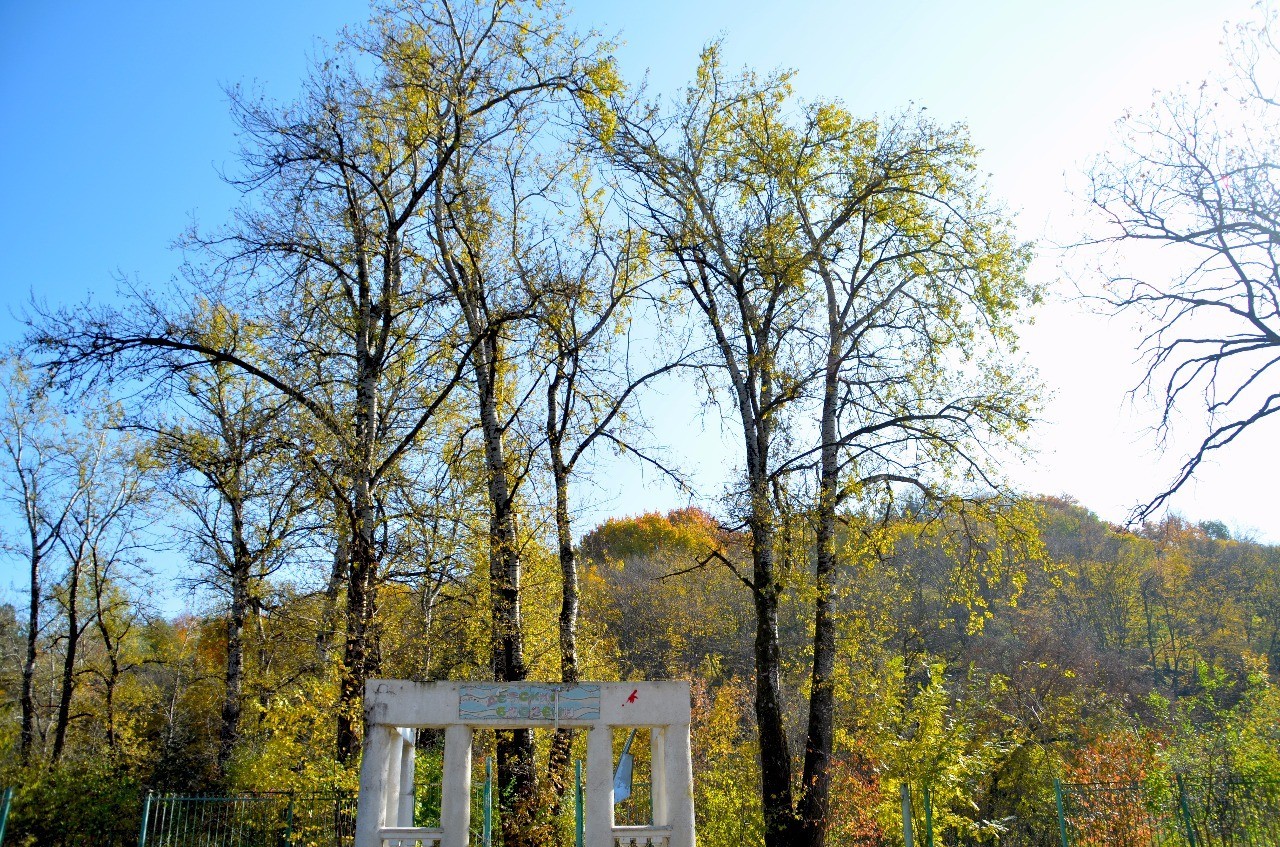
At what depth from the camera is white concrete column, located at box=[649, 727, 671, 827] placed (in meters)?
10.8

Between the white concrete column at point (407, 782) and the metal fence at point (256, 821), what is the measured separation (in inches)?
27.5

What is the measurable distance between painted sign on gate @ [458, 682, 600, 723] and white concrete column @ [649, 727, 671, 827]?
2.99ft

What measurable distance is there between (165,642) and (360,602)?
25564 millimetres

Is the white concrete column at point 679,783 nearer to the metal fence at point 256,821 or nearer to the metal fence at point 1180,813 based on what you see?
the metal fence at point 256,821

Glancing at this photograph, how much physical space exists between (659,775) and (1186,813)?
693 cm

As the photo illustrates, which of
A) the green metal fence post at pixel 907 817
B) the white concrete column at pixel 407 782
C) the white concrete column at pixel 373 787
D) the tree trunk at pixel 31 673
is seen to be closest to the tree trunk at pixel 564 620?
the white concrete column at pixel 407 782

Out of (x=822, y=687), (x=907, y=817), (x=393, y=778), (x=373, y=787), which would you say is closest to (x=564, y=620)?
(x=393, y=778)

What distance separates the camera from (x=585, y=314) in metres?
15.2

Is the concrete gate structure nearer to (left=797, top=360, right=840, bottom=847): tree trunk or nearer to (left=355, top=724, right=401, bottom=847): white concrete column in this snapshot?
(left=355, top=724, right=401, bottom=847): white concrete column

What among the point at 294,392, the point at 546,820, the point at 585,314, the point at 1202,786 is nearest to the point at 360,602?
the point at 294,392

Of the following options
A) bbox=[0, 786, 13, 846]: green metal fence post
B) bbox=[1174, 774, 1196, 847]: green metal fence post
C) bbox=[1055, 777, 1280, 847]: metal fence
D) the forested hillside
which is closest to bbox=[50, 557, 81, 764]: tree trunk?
bbox=[0, 786, 13, 846]: green metal fence post

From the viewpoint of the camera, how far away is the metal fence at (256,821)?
12031 millimetres

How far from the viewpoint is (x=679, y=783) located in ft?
34.8

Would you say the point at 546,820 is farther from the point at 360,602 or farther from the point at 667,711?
the point at 360,602
